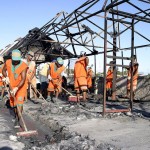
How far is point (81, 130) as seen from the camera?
5875mm

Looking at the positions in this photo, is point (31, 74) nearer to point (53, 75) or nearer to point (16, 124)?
point (53, 75)

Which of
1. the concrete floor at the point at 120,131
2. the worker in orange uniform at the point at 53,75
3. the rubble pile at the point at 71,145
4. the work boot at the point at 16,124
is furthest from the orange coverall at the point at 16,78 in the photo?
the worker in orange uniform at the point at 53,75

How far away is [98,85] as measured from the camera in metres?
15.0

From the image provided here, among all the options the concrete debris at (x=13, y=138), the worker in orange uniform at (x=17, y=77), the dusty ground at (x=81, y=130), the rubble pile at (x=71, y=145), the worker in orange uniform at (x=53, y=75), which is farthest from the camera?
the worker in orange uniform at (x=53, y=75)

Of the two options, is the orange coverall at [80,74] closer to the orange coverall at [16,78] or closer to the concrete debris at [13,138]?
the orange coverall at [16,78]

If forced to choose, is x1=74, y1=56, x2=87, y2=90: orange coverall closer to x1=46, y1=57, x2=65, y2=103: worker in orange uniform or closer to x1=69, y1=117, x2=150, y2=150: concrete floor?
x1=46, y1=57, x2=65, y2=103: worker in orange uniform

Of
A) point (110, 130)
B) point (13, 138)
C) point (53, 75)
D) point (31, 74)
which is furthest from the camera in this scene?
point (31, 74)

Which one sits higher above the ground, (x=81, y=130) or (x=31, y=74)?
(x=31, y=74)

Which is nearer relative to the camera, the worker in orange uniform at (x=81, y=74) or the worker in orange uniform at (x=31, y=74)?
the worker in orange uniform at (x=81, y=74)

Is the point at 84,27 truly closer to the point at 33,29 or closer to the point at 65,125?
the point at 33,29

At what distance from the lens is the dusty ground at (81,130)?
4680 mm

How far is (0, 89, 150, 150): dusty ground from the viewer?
4.68 metres

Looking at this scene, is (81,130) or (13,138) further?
(81,130)

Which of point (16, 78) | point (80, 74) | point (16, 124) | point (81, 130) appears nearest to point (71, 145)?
point (81, 130)
